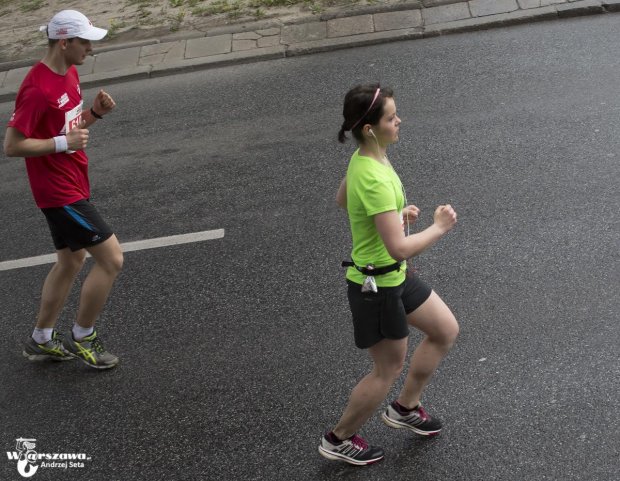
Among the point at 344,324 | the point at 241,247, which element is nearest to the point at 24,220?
the point at 241,247

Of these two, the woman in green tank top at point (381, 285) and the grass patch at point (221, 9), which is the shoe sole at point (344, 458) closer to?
the woman in green tank top at point (381, 285)

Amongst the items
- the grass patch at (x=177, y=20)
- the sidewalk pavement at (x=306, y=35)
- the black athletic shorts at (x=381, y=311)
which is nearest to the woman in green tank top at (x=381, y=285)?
the black athletic shorts at (x=381, y=311)

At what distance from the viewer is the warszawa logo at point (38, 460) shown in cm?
440

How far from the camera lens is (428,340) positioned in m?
3.97

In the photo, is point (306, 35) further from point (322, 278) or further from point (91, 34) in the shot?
point (91, 34)

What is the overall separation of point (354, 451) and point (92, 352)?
1.85 m

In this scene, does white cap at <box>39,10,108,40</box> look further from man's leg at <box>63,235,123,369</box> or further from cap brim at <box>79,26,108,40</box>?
man's leg at <box>63,235,123,369</box>

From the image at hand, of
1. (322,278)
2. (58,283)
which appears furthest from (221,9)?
(58,283)

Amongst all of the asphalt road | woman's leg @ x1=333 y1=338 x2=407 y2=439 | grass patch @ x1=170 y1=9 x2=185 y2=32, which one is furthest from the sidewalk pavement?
woman's leg @ x1=333 y1=338 x2=407 y2=439

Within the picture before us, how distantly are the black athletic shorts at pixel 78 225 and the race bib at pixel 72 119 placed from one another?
326 mm

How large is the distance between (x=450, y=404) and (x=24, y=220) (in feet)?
14.3

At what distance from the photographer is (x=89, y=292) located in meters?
4.94

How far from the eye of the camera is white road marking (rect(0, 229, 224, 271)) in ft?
21.2

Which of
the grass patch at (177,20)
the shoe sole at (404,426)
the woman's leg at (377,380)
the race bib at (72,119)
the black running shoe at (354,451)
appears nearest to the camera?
the woman's leg at (377,380)
